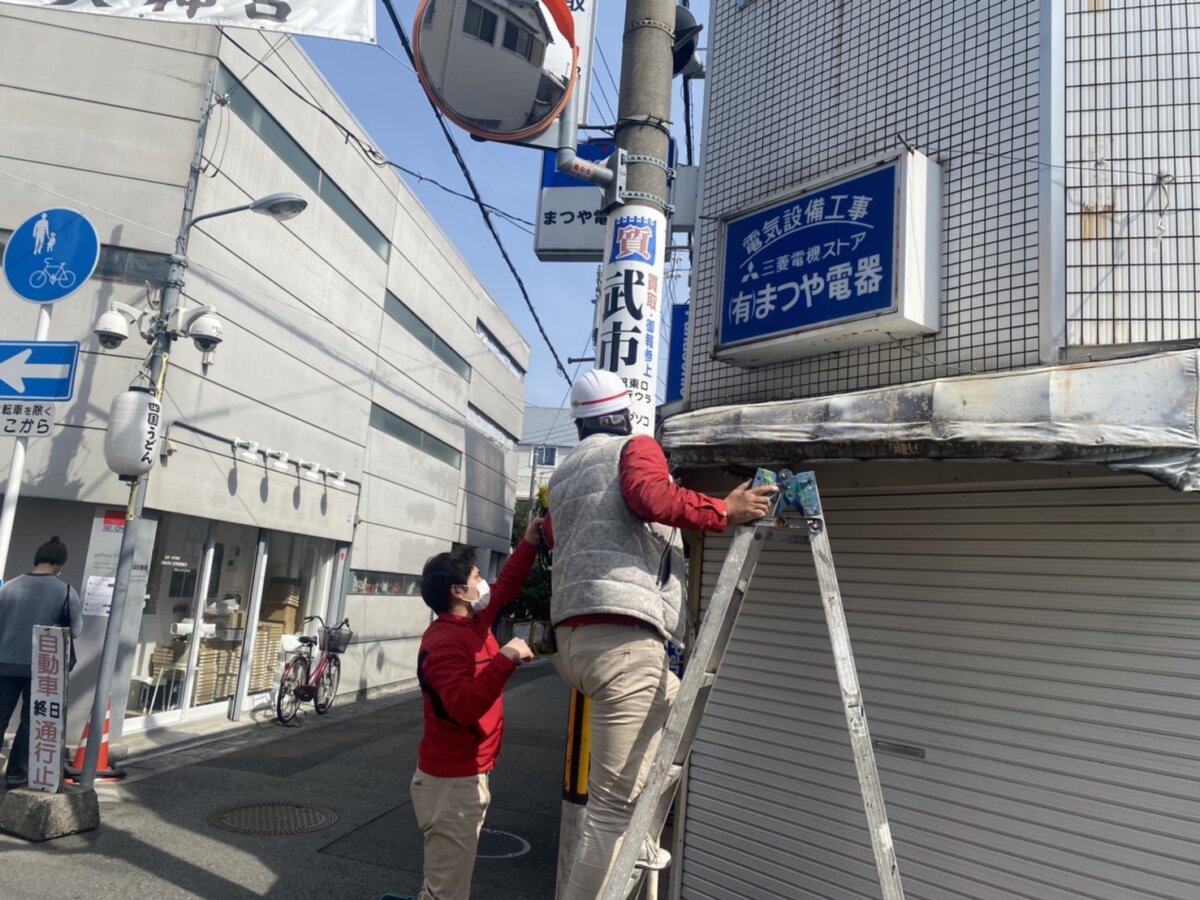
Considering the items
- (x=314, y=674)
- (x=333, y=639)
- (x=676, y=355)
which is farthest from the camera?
(x=333, y=639)

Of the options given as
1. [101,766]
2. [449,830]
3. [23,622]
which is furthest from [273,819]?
[449,830]

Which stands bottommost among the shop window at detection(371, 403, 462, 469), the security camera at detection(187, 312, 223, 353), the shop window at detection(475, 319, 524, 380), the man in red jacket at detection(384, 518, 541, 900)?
the man in red jacket at detection(384, 518, 541, 900)

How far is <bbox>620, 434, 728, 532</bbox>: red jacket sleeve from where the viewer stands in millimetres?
2678

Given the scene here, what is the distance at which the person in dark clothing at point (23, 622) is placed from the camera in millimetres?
6988

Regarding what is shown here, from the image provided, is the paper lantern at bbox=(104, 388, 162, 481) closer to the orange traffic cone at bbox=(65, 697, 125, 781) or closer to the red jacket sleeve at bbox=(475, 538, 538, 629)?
the orange traffic cone at bbox=(65, 697, 125, 781)

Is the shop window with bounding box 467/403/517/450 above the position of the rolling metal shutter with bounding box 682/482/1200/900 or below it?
above

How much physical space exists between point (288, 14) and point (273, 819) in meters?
5.95

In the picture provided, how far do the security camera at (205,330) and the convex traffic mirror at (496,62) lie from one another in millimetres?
4753

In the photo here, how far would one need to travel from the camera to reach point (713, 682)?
271cm

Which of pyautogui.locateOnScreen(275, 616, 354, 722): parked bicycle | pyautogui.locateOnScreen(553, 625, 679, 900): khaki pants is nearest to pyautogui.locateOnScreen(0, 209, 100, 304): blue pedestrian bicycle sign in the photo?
pyautogui.locateOnScreen(553, 625, 679, 900): khaki pants

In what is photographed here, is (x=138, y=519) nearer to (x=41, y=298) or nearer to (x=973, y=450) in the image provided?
(x=41, y=298)

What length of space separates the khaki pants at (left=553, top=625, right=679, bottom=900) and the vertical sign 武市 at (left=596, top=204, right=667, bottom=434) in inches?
84.1

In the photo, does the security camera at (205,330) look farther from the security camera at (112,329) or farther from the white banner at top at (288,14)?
the white banner at top at (288,14)

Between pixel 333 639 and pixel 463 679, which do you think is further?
pixel 333 639
